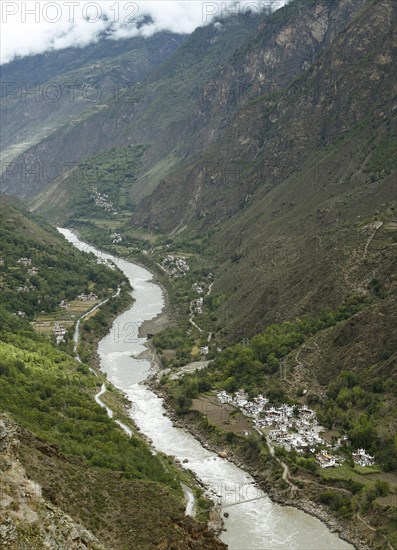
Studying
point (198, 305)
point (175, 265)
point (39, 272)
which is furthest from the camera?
point (175, 265)

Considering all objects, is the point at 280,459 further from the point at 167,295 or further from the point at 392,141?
the point at 392,141

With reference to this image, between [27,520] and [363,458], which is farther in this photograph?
[363,458]

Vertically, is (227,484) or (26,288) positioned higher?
(26,288)

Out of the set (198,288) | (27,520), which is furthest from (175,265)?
(27,520)

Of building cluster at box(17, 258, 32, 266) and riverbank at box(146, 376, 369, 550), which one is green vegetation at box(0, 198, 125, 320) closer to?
building cluster at box(17, 258, 32, 266)

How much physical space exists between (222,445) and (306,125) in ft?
382

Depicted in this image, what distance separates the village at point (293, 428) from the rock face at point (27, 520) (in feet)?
134

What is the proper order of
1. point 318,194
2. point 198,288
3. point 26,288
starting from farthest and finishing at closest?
1. point 318,194
2. point 198,288
3. point 26,288

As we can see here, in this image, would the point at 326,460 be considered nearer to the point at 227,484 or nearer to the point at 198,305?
the point at 227,484

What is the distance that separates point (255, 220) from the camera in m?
159

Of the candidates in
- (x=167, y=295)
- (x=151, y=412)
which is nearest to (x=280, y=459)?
(x=151, y=412)

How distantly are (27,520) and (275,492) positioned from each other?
3954 cm

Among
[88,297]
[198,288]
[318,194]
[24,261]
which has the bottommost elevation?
[198,288]

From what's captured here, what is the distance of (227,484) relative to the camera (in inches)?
2495
